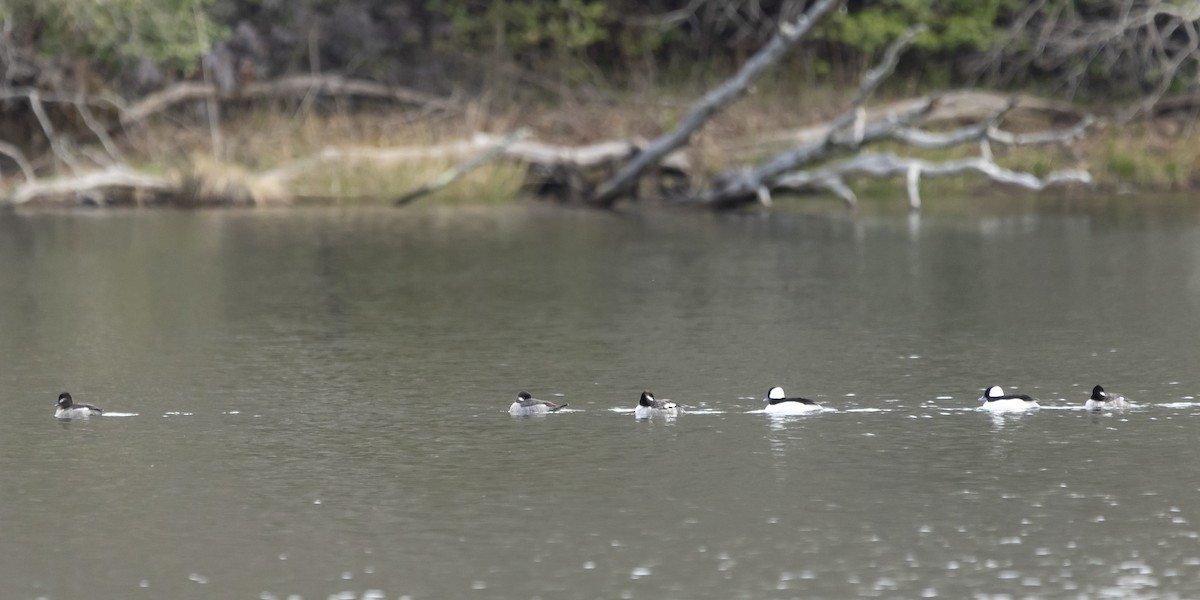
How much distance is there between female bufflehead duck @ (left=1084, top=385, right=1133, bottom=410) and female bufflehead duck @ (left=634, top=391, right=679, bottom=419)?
284 cm

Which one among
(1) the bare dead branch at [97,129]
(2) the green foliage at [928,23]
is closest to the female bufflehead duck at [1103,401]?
(1) the bare dead branch at [97,129]

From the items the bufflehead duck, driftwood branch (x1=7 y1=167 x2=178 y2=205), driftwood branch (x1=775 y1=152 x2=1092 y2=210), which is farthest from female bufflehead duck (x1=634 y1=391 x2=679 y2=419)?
driftwood branch (x1=7 y1=167 x2=178 y2=205)

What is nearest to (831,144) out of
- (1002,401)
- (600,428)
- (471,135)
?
(471,135)

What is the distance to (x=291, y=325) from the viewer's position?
1873 centimetres

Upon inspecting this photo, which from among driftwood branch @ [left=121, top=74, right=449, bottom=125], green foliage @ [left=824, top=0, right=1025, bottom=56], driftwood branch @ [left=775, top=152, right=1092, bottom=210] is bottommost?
driftwood branch @ [left=775, top=152, right=1092, bottom=210]

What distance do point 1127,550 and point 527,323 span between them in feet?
32.4

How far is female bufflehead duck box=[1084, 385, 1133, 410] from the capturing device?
13.2 meters

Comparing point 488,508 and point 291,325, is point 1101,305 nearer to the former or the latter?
point 291,325

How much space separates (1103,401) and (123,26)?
78.6 feet

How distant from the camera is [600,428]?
42.6ft

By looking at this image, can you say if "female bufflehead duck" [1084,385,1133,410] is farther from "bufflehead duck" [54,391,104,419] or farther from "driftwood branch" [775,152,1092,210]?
"driftwood branch" [775,152,1092,210]

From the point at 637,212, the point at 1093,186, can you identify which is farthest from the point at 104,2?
the point at 1093,186

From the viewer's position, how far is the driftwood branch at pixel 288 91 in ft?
126

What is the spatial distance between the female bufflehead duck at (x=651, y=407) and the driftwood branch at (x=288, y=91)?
2634 centimetres
